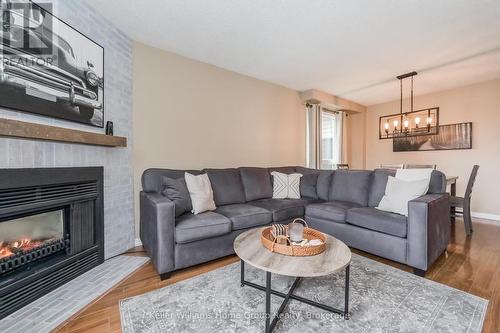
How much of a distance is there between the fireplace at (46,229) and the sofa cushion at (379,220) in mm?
2669

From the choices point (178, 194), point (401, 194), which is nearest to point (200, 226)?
point (178, 194)

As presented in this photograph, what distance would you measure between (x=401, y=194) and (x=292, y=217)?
124 cm

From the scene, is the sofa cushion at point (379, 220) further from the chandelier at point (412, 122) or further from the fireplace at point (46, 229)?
the fireplace at point (46, 229)

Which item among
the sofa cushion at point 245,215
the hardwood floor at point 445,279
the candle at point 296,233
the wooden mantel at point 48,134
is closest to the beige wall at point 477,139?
the hardwood floor at point 445,279

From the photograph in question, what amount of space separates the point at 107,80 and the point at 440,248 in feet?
12.6

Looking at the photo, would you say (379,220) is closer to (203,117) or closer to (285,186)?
(285,186)

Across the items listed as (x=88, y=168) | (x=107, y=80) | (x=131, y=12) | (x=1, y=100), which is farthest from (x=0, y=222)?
(x=131, y=12)

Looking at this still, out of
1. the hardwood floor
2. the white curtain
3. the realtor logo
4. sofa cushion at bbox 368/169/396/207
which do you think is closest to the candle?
the hardwood floor

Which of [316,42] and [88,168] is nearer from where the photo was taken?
[88,168]

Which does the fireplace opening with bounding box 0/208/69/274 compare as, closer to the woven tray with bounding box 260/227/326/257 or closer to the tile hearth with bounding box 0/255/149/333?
the tile hearth with bounding box 0/255/149/333

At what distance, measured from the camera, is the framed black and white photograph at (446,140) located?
14.5ft

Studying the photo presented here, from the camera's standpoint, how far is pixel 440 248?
2.28 meters

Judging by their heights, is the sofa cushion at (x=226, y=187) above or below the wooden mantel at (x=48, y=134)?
below

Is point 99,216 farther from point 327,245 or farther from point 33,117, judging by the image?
point 327,245
